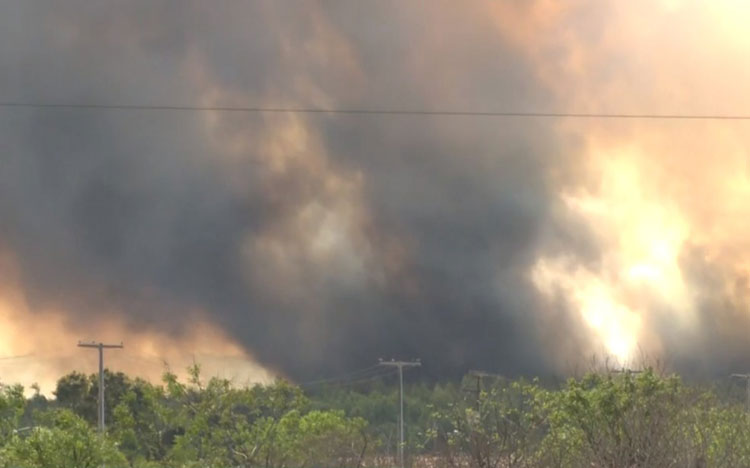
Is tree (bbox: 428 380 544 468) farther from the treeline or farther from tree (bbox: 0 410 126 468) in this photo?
tree (bbox: 0 410 126 468)

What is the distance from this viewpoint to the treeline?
25.8 m

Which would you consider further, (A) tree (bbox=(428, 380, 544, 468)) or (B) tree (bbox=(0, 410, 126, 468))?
(B) tree (bbox=(0, 410, 126, 468))

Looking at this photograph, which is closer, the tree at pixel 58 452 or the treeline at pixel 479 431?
the treeline at pixel 479 431

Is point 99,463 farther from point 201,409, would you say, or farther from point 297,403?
point 297,403

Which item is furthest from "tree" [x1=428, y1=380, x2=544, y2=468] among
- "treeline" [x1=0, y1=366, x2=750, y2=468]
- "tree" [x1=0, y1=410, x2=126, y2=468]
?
"tree" [x1=0, y1=410, x2=126, y2=468]

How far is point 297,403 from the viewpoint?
185 ft

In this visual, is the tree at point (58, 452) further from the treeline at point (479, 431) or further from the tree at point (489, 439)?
the tree at point (489, 439)

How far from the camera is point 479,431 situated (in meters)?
26.9

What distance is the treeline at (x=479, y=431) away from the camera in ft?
84.6

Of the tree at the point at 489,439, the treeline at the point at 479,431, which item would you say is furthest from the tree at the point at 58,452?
the tree at the point at 489,439

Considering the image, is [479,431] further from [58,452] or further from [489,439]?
[58,452]

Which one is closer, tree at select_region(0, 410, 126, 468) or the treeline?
the treeline

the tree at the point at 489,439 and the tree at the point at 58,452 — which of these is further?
the tree at the point at 58,452

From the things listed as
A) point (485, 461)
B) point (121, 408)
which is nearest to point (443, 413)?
point (485, 461)
